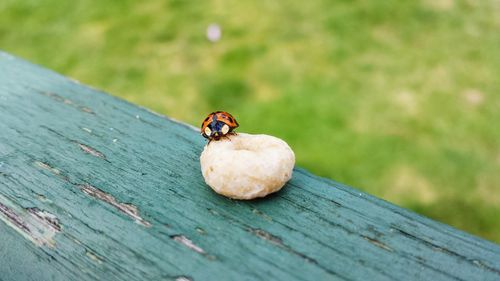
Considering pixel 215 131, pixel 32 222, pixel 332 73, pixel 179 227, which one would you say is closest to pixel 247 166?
pixel 215 131

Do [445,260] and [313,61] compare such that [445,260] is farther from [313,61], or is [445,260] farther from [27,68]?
[313,61]

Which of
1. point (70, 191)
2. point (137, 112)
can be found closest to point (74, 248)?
point (70, 191)

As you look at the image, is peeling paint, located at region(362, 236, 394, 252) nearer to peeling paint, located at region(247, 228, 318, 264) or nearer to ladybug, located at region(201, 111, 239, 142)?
peeling paint, located at region(247, 228, 318, 264)

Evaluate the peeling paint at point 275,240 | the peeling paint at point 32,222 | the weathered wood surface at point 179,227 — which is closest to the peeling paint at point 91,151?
the weathered wood surface at point 179,227

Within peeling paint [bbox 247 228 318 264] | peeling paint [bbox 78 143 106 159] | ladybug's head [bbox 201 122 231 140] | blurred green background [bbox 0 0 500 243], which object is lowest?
peeling paint [bbox 78 143 106 159]

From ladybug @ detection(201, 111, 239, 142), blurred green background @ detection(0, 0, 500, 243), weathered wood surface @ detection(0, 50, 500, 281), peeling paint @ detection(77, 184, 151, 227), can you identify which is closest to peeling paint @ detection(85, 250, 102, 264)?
weathered wood surface @ detection(0, 50, 500, 281)

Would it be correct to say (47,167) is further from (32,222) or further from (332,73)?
(332,73)
